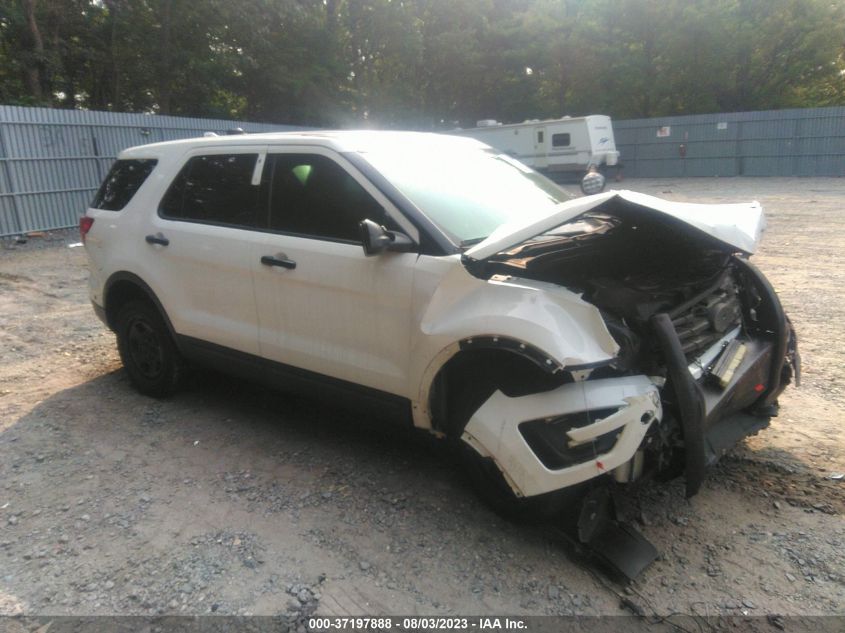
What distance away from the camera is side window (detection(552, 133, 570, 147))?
2441 centimetres

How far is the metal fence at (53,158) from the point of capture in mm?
12516

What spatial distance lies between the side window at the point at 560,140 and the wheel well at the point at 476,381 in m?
23.0

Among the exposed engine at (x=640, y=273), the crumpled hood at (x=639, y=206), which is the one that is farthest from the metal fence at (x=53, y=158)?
the crumpled hood at (x=639, y=206)

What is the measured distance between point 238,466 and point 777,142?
2713 centimetres

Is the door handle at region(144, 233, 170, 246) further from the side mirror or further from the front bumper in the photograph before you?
the front bumper

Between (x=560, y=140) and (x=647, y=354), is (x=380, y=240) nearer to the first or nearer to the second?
(x=647, y=354)

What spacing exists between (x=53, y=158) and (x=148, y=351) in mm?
10974

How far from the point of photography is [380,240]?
3107 mm

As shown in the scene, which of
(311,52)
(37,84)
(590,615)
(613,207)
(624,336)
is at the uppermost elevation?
(311,52)

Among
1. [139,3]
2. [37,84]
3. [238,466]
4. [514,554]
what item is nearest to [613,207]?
[514,554]

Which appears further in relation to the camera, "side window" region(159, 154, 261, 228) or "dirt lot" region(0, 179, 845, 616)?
"side window" region(159, 154, 261, 228)

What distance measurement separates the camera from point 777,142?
985 inches

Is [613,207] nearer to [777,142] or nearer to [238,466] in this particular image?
[238,466]

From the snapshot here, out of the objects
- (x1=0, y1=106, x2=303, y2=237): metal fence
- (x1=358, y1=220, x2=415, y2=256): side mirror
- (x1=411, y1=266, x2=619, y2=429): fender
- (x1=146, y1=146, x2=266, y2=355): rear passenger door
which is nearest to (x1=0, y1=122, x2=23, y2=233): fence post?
(x1=0, y1=106, x2=303, y2=237): metal fence
